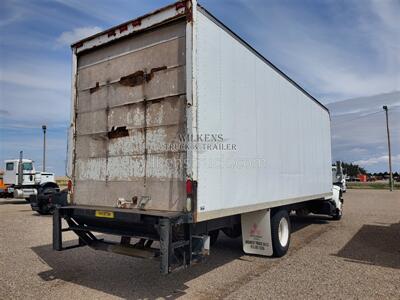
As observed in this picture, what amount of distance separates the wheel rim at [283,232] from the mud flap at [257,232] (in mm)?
488

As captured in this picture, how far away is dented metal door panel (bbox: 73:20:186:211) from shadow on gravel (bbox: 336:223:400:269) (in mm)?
4374

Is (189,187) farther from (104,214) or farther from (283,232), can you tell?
(283,232)

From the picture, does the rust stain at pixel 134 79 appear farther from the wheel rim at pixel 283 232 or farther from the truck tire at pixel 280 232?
the wheel rim at pixel 283 232

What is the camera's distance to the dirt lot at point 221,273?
16.0 ft

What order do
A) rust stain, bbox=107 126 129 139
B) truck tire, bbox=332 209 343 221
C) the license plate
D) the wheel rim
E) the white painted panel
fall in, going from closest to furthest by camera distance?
the white painted panel
the license plate
rust stain, bbox=107 126 129 139
the wheel rim
truck tire, bbox=332 209 343 221

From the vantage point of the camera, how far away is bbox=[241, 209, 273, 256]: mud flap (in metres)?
6.50

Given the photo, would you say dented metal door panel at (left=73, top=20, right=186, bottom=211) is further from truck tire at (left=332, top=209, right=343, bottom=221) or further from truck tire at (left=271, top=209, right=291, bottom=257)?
truck tire at (left=332, top=209, right=343, bottom=221)

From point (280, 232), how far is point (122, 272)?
324 centimetres

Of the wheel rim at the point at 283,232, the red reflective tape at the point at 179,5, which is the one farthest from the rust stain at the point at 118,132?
the wheel rim at the point at 283,232

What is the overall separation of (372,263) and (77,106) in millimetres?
6039

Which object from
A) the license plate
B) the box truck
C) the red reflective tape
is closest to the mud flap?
the box truck

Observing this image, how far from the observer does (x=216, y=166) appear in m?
4.72

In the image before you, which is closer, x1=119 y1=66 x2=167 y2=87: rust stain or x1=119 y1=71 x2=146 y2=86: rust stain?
x1=119 y1=66 x2=167 y2=87: rust stain

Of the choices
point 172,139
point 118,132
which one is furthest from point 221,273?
point 118,132
